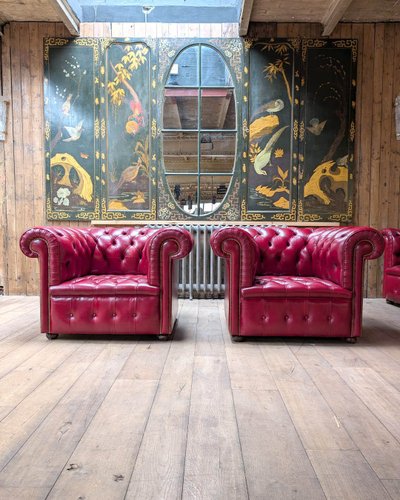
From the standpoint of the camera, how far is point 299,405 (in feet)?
5.92

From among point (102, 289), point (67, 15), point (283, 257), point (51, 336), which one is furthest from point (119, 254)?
point (67, 15)

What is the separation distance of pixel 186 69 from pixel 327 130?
5.84 feet

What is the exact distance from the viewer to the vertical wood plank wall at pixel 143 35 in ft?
15.6

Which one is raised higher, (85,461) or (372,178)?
(372,178)

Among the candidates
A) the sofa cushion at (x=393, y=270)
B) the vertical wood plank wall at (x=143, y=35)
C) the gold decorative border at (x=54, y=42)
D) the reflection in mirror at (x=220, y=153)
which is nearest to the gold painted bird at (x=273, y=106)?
the reflection in mirror at (x=220, y=153)

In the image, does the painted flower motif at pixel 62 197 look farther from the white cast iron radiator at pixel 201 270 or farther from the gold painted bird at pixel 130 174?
the white cast iron radiator at pixel 201 270

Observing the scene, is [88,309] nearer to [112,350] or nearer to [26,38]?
[112,350]

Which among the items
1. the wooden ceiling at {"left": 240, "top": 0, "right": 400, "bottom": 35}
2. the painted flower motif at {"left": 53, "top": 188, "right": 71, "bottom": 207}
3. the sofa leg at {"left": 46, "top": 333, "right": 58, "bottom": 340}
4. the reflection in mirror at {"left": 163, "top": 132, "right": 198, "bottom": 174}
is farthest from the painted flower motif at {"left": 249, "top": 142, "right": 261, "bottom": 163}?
the sofa leg at {"left": 46, "top": 333, "right": 58, "bottom": 340}

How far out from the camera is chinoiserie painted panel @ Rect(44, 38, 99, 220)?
4797mm

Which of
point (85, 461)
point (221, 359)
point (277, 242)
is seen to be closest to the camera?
point (85, 461)

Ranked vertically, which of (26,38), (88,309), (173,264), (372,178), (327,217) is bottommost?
(88,309)

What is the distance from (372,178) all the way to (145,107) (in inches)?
109

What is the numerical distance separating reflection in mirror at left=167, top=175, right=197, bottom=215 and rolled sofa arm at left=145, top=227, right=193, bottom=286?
1.98m

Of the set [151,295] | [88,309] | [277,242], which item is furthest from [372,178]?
[88,309]
